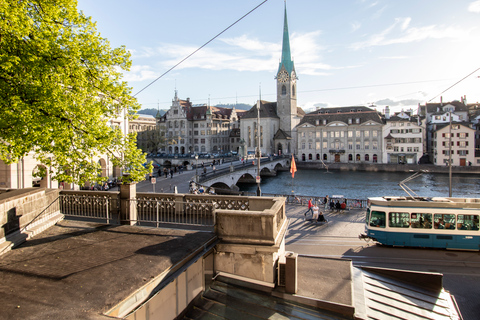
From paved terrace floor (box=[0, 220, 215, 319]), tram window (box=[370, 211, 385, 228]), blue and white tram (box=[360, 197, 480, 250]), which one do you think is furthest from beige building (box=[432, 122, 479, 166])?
paved terrace floor (box=[0, 220, 215, 319])

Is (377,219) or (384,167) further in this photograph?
(384,167)

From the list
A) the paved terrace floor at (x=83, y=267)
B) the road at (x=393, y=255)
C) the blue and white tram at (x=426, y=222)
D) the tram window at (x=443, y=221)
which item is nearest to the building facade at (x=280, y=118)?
the road at (x=393, y=255)

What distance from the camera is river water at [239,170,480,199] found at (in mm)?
53062

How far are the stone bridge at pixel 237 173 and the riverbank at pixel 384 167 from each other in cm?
702

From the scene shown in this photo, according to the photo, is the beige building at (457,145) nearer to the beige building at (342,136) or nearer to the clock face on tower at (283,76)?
the beige building at (342,136)

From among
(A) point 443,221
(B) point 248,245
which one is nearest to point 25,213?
(B) point 248,245

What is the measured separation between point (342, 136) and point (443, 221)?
77168 millimetres

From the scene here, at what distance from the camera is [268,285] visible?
855 centimetres

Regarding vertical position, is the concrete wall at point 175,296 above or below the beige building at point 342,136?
below

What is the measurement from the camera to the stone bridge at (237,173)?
45.9 metres

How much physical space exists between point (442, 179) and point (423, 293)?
62.5 metres

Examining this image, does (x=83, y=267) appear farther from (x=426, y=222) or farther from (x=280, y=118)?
(x=280, y=118)

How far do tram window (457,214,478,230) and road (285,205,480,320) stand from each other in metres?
1.31

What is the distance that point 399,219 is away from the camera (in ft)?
59.0
